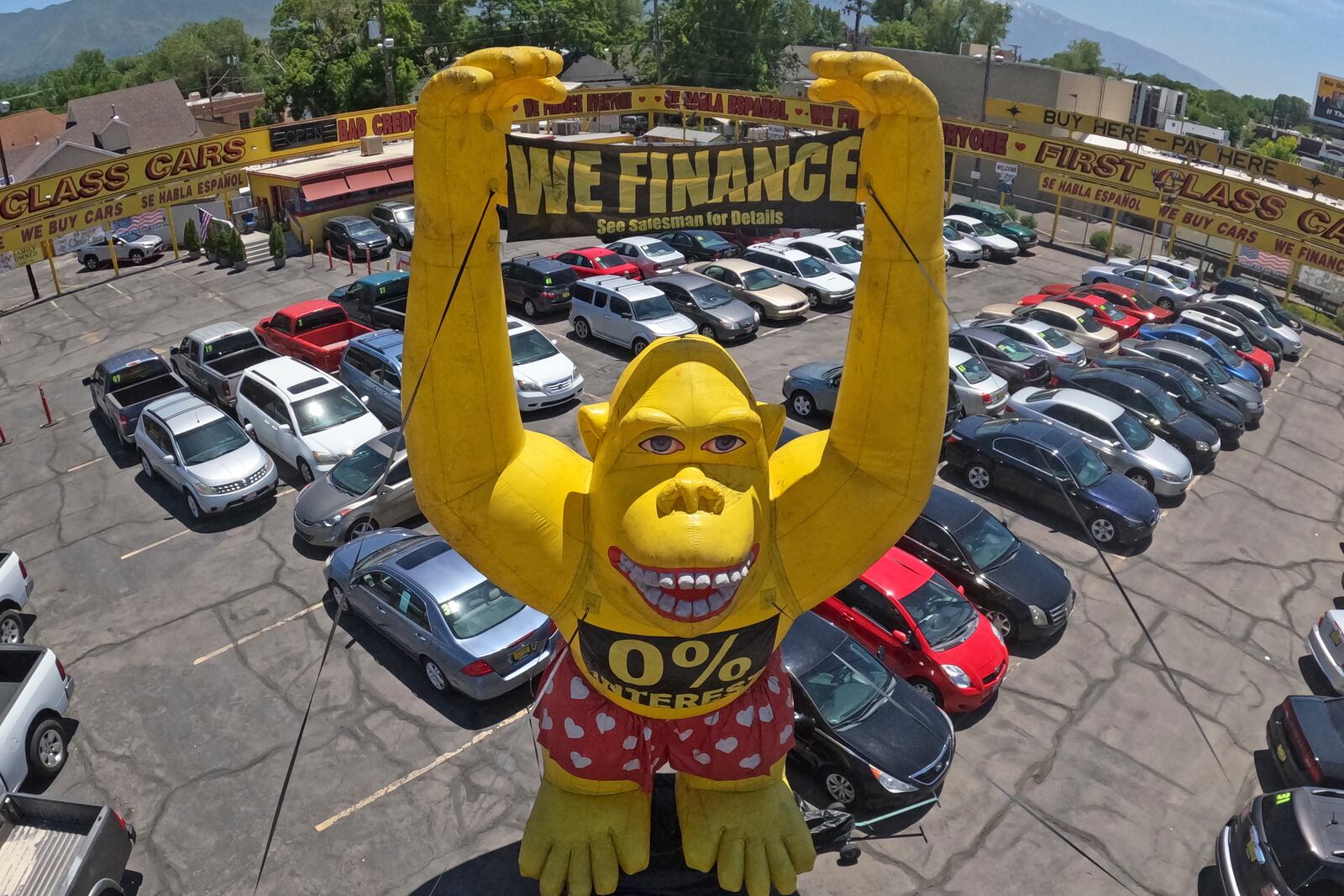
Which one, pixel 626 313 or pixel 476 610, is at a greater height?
pixel 626 313

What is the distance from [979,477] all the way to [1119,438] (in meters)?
2.62

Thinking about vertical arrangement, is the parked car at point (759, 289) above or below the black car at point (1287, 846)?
above

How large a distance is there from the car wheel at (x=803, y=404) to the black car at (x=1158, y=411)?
526 cm

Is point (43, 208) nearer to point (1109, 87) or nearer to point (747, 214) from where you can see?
point (747, 214)

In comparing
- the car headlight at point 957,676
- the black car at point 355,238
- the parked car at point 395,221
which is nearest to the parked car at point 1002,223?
the parked car at point 395,221

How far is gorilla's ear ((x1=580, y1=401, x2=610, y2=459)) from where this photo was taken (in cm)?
632

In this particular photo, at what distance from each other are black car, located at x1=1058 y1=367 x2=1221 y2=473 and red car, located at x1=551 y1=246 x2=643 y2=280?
1158 centimetres

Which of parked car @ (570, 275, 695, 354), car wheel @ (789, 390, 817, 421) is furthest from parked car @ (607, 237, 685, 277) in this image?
car wheel @ (789, 390, 817, 421)

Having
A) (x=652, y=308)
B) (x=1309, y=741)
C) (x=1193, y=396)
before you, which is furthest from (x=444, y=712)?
(x=1193, y=396)

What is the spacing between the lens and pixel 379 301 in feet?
70.2

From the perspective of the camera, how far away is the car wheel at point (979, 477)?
51.5 feet

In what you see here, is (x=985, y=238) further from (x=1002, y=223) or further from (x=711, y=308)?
(x=711, y=308)

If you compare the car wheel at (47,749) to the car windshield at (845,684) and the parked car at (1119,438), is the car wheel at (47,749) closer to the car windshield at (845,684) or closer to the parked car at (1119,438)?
the car windshield at (845,684)

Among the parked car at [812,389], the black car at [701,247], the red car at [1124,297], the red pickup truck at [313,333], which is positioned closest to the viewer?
the parked car at [812,389]
